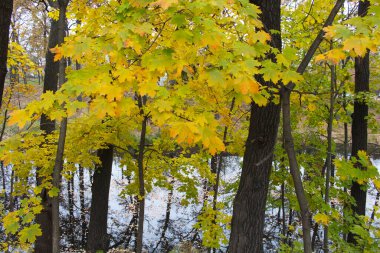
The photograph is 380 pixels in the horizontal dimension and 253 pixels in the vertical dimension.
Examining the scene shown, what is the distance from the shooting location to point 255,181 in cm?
468

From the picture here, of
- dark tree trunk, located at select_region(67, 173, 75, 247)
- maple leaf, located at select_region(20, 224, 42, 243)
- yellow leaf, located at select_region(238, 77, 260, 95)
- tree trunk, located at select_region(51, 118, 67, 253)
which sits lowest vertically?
dark tree trunk, located at select_region(67, 173, 75, 247)

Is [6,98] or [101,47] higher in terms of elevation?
[6,98]

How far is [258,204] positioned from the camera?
471 centimetres

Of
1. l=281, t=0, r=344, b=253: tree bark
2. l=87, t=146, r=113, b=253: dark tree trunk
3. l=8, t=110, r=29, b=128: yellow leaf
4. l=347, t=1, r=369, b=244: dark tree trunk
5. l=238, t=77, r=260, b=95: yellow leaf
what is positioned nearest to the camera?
l=238, t=77, r=260, b=95: yellow leaf

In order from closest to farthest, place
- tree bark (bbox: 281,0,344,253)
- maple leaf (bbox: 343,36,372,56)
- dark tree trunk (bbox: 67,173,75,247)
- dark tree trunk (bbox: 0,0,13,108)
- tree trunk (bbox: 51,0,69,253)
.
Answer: maple leaf (bbox: 343,36,372,56)
tree bark (bbox: 281,0,344,253)
dark tree trunk (bbox: 0,0,13,108)
tree trunk (bbox: 51,0,69,253)
dark tree trunk (bbox: 67,173,75,247)

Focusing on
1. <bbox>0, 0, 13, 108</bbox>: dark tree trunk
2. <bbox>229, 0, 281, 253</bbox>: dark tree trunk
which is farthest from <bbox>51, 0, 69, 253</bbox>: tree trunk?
<bbox>229, 0, 281, 253</bbox>: dark tree trunk

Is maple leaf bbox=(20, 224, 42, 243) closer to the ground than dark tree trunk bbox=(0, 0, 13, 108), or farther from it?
closer to the ground

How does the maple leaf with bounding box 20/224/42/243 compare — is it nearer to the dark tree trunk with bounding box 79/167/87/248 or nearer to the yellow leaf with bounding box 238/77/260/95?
the yellow leaf with bounding box 238/77/260/95

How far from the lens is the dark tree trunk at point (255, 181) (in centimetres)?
461

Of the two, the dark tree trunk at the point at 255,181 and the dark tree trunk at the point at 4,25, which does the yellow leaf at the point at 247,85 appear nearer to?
the dark tree trunk at the point at 255,181

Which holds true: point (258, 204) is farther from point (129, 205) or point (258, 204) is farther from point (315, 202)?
point (129, 205)

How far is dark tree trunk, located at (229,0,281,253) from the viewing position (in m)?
4.61

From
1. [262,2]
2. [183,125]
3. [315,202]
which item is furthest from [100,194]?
[183,125]

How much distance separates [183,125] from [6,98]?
867 cm
